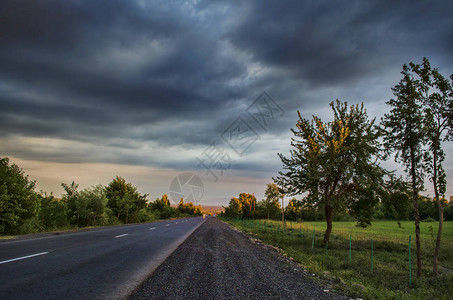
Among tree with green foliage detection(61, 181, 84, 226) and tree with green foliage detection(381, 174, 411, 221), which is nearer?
tree with green foliage detection(381, 174, 411, 221)

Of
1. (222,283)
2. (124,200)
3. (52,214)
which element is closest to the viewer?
(222,283)

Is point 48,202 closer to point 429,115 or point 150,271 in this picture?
point 150,271

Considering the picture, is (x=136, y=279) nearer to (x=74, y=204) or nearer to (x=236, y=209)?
(x=74, y=204)

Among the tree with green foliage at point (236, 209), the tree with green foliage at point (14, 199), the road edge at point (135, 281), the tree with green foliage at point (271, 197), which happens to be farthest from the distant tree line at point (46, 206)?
the tree with green foliage at point (236, 209)

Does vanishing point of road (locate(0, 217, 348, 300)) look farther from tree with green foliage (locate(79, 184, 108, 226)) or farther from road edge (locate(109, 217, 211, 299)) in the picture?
tree with green foliage (locate(79, 184, 108, 226))

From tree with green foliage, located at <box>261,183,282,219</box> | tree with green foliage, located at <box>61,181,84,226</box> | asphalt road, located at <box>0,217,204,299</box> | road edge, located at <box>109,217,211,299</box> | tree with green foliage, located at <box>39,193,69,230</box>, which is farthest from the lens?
tree with green foliage, located at <box>261,183,282,219</box>

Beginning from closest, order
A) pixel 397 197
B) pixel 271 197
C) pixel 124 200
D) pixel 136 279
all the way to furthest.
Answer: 1. pixel 136 279
2. pixel 397 197
3. pixel 124 200
4. pixel 271 197

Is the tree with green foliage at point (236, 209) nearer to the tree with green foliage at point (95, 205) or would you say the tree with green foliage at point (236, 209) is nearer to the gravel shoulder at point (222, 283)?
the tree with green foliage at point (95, 205)

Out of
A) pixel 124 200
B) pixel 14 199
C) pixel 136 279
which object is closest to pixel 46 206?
pixel 14 199

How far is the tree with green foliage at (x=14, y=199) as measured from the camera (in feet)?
51.5

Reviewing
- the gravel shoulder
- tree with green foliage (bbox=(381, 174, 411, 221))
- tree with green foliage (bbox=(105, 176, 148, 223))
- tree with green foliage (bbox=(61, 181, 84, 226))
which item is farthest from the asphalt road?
tree with green foliage (bbox=(105, 176, 148, 223))

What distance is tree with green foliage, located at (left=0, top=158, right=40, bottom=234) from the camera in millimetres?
15711

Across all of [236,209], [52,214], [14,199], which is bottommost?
[236,209]

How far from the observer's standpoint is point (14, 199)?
54.3ft
